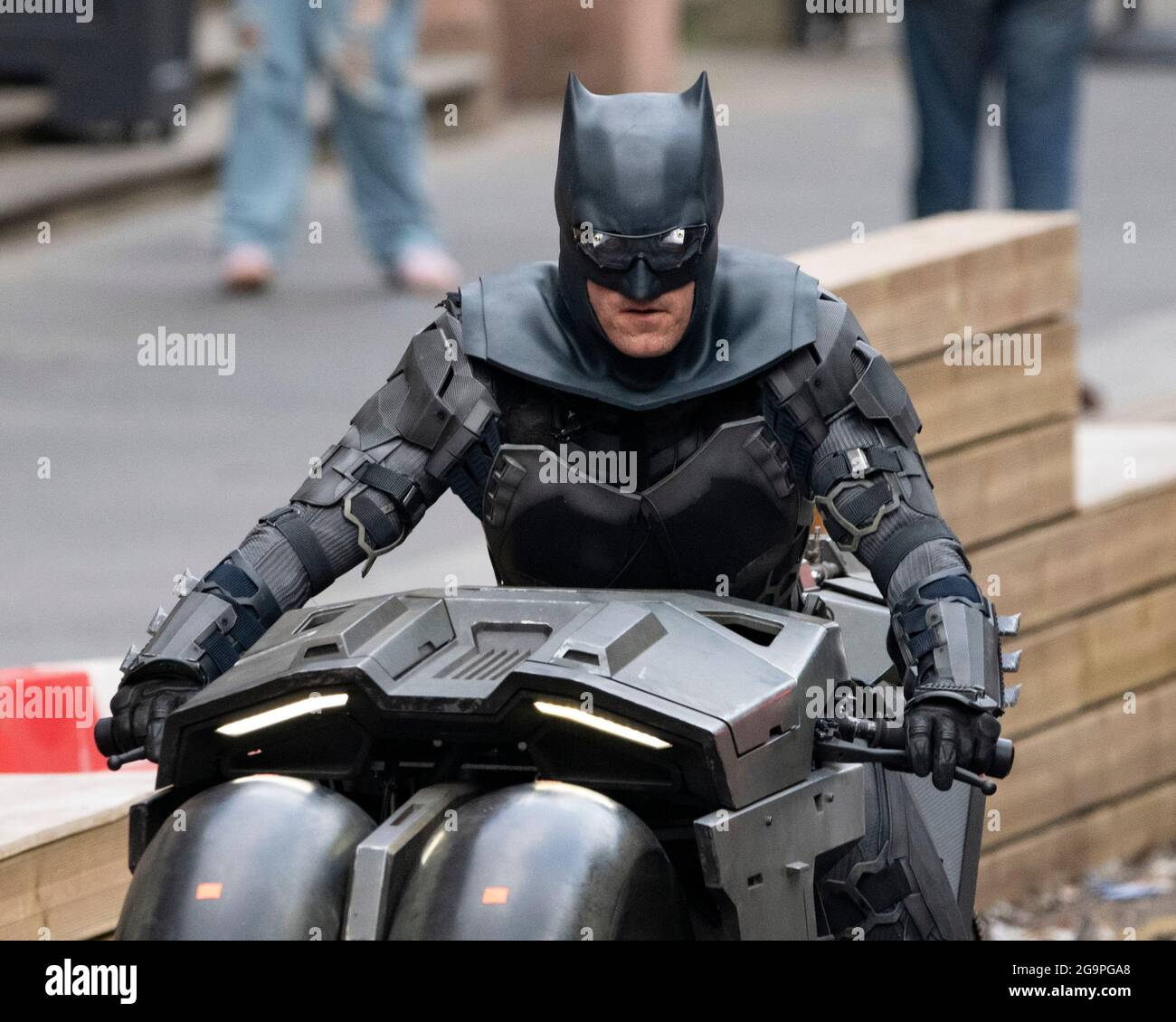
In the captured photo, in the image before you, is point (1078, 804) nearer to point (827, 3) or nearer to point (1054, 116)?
point (1054, 116)

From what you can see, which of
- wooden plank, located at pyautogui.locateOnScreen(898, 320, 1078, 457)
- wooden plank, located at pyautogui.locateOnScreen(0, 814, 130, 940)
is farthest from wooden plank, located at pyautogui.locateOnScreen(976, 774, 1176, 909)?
wooden plank, located at pyautogui.locateOnScreen(0, 814, 130, 940)

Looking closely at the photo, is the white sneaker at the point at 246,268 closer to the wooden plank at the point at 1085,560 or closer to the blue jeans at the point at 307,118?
the blue jeans at the point at 307,118

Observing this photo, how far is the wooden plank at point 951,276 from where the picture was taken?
4.85 meters

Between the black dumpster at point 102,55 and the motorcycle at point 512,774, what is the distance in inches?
303

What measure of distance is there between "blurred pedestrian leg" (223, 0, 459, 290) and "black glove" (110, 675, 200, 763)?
5.71m

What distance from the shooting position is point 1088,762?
5.71 metres

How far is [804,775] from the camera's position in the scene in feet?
9.92

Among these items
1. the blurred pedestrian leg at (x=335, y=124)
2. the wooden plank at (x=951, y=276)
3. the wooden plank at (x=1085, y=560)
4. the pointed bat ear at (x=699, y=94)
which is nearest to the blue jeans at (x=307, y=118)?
the blurred pedestrian leg at (x=335, y=124)

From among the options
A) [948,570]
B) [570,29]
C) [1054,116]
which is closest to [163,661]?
[948,570]

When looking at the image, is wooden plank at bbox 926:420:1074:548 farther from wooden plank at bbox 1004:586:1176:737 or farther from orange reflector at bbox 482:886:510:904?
orange reflector at bbox 482:886:510:904

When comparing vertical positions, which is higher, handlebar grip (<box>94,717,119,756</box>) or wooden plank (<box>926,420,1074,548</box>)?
handlebar grip (<box>94,717,119,756</box>)

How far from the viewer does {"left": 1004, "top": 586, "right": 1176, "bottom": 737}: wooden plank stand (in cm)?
545

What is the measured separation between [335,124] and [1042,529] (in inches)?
172

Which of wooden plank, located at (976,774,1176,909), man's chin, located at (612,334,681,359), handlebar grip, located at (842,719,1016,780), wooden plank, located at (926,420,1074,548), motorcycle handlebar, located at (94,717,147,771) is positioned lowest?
wooden plank, located at (976,774,1176,909)
